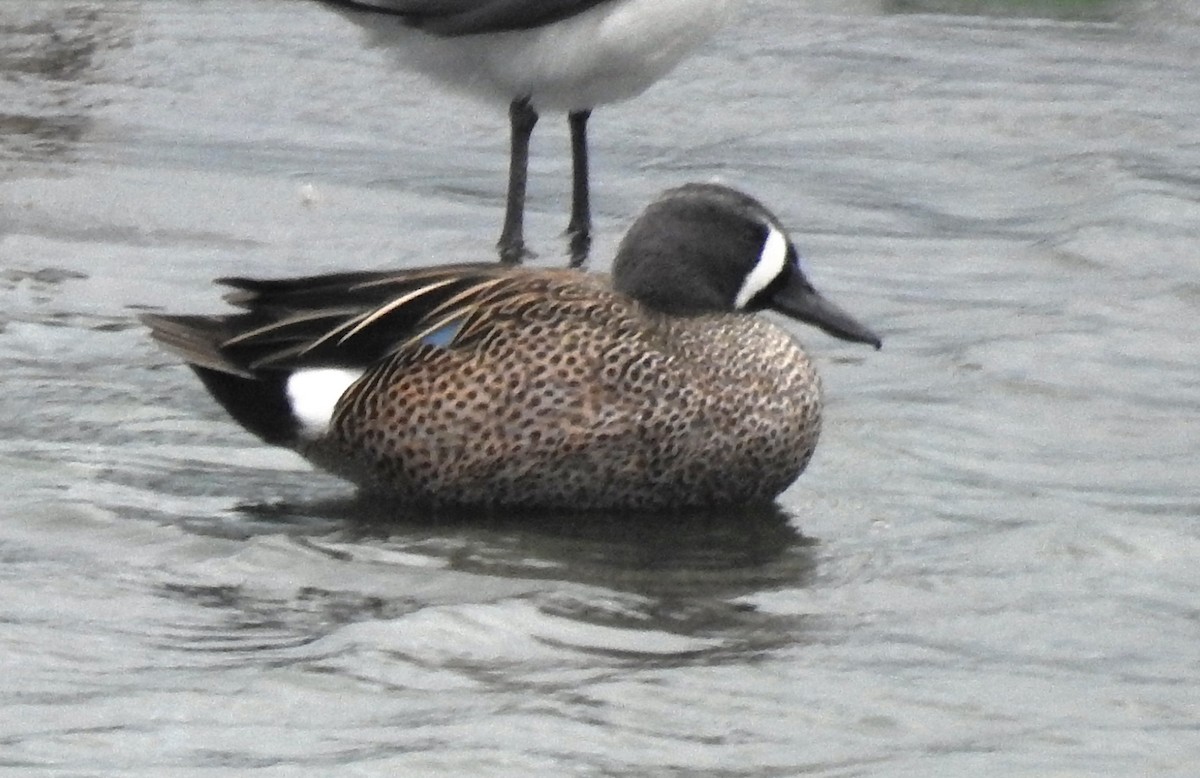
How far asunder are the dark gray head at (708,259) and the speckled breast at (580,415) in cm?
10

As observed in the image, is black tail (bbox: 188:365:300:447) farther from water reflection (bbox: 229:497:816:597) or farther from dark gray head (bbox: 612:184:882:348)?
dark gray head (bbox: 612:184:882:348)

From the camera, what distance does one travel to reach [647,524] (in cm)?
571

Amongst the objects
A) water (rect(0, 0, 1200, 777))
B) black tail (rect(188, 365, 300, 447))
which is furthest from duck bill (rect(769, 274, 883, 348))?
black tail (rect(188, 365, 300, 447))

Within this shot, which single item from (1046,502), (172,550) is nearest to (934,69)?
→ (1046,502)

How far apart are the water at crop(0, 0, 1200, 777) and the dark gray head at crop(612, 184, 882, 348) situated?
38 centimetres

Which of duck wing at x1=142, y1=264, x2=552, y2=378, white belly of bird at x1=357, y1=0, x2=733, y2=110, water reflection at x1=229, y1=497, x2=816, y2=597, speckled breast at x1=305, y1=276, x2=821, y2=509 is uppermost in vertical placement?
white belly of bird at x1=357, y1=0, x2=733, y2=110

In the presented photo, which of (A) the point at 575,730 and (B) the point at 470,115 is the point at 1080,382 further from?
(B) the point at 470,115

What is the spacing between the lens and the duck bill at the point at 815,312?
19.6 feet

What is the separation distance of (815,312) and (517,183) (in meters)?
2.54

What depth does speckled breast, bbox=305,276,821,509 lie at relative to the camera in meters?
5.70

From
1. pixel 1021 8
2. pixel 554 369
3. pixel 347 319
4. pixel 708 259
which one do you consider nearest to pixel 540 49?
pixel 708 259

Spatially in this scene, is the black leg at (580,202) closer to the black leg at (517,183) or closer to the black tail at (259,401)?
the black leg at (517,183)

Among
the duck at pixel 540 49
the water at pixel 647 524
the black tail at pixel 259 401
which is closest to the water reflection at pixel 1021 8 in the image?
the water at pixel 647 524

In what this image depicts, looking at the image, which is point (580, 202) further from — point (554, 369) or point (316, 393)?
point (554, 369)
